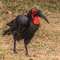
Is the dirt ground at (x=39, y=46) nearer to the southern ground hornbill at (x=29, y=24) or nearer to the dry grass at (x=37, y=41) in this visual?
the dry grass at (x=37, y=41)

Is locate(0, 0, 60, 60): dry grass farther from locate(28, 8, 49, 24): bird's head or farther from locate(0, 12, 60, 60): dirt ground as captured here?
locate(28, 8, 49, 24): bird's head

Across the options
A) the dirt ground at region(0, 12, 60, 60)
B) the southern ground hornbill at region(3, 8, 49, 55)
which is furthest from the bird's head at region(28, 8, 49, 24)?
the dirt ground at region(0, 12, 60, 60)

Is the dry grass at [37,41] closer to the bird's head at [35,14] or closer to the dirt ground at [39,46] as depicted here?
the dirt ground at [39,46]

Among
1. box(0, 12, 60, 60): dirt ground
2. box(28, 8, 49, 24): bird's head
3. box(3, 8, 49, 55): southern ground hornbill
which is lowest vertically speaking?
box(0, 12, 60, 60): dirt ground

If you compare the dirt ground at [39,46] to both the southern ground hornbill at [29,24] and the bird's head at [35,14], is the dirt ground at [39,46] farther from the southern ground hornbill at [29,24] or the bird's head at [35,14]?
the bird's head at [35,14]

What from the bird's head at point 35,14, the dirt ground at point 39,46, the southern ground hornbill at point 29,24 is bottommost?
Result: the dirt ground at point 39,46

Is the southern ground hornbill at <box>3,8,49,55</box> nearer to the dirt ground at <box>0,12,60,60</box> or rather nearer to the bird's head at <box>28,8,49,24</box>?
the bird's head at <box>28,8,49,24</box>

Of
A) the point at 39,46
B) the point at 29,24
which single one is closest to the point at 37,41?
the point at 39,46

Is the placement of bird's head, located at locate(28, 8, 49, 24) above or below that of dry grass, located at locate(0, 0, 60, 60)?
above

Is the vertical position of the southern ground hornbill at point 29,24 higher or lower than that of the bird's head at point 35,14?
lower

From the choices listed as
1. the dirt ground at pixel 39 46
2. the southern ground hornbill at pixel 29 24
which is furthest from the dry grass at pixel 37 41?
the southern ground hornbill at pixel 29 24

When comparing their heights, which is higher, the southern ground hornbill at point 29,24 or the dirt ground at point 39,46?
the southern ground hornbill at point 29,24

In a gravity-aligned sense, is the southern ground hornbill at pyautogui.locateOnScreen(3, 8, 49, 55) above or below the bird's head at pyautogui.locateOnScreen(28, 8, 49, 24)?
below

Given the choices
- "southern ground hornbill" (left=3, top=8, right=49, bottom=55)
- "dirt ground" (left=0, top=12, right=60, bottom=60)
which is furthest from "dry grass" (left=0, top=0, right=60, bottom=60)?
"southern ground hornbill" (left=3, top=8, right=49, bottom=55)
